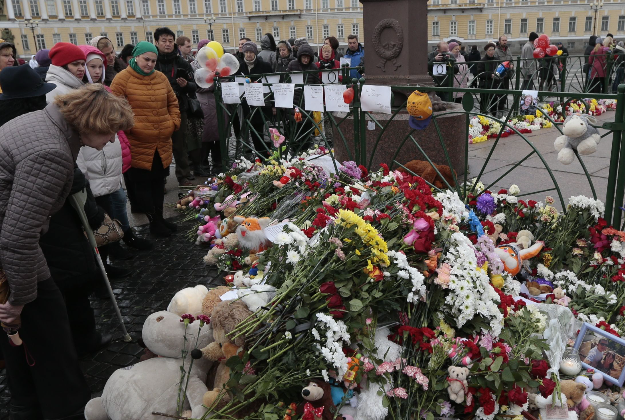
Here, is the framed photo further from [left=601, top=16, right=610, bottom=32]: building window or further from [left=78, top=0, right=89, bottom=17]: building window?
[left=78, top=0, right=89, bottom=17]: building window

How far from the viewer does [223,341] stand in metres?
2.52

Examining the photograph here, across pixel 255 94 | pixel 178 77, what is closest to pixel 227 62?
pixel 178 77

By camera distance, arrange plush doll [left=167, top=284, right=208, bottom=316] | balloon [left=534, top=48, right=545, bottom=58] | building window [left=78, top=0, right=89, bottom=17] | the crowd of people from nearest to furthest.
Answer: plush doll [left=167, top=284, right=208, bottom=316] → the crowd of people → balloon [left=534, top=48, right=545, bottom=58] → building window [left=78, top=0, right=89, bottom=17]

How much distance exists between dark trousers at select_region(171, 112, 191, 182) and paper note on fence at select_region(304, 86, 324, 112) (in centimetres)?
209

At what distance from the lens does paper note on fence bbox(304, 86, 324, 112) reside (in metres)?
5.43

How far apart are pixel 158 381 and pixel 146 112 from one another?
3231 mm

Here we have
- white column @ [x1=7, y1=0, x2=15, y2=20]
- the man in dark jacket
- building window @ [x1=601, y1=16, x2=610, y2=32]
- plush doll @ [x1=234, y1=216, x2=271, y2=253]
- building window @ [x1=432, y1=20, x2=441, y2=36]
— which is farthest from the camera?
white column @ [x1=7, y1=0, x2=15, y2=20]

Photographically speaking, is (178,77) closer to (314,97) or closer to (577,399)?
(314,97)

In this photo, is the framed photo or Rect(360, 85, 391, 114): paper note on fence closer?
the framed photo

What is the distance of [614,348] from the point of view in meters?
2.86

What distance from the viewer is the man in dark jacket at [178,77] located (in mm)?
6424

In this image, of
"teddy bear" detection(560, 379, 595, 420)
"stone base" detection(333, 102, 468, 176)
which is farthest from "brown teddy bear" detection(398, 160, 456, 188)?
"teddy bear" detection(560, 379, 595, 420)

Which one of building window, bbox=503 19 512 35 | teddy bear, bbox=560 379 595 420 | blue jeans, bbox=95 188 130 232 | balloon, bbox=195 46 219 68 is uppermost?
balloon, bbox=195 46 219 68

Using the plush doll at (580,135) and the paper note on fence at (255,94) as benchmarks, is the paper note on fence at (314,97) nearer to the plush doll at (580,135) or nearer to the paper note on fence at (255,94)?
Result: the paper note on fence at (255,94)
